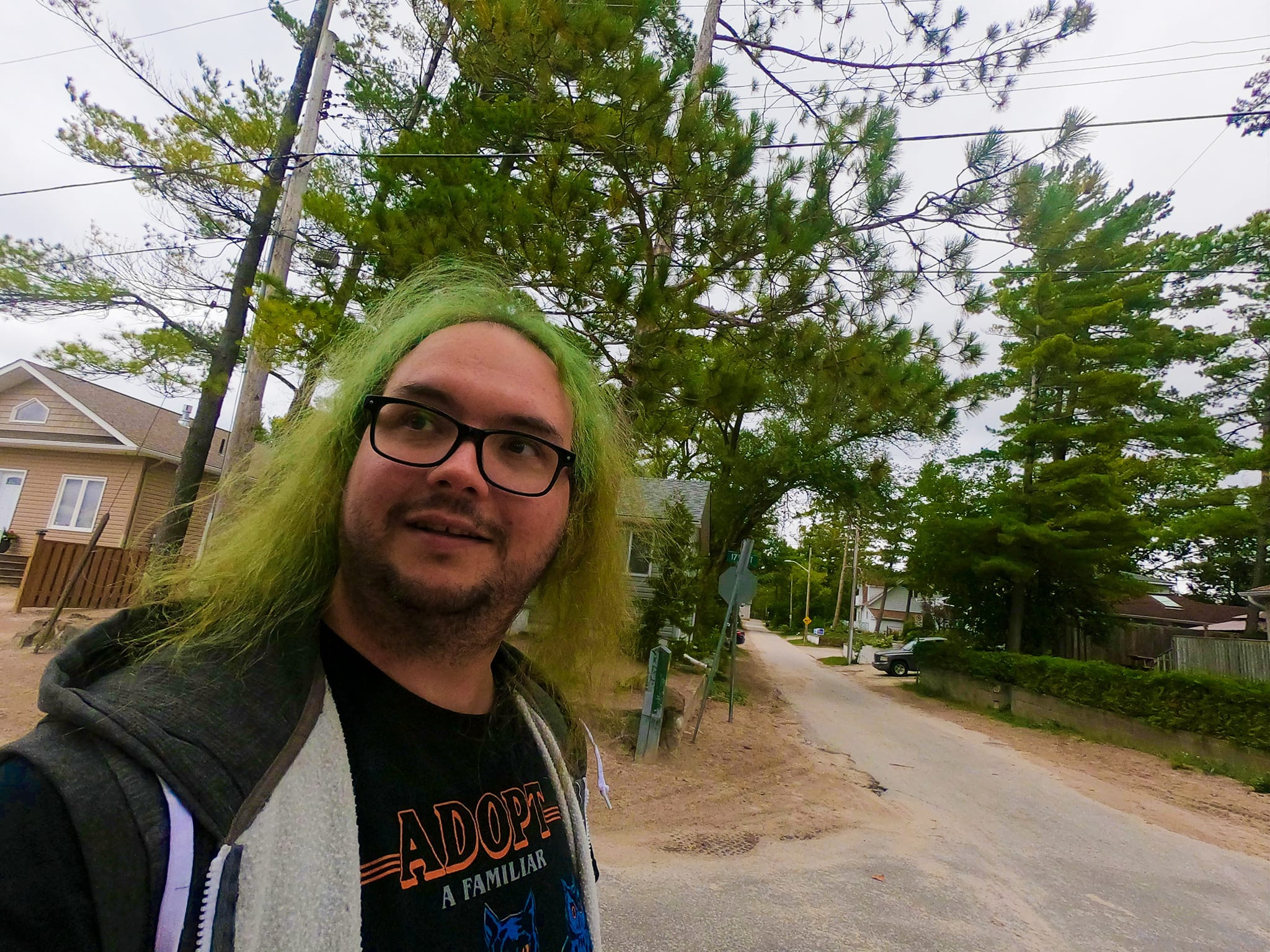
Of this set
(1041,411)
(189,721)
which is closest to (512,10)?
(189,721)

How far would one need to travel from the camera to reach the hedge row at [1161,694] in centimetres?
922

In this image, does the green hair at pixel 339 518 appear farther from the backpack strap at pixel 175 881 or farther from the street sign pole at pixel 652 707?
the street sign pole at pixel 652 707

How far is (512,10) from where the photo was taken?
13.8 ft

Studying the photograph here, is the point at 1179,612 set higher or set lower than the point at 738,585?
higher

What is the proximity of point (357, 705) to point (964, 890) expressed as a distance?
4.87m

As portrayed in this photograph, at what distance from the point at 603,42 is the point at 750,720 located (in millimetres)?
9573

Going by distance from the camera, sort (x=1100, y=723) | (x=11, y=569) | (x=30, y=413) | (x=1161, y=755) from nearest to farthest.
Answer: (x=1161, y=755)
(x=1100, y=723)
(x=11, y=569)
(x=30, y=413)

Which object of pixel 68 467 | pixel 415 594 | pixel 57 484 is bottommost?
pixel 415 594

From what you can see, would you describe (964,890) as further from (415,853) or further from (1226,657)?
(1226,657)

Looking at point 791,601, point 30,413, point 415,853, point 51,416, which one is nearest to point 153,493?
point 51,416

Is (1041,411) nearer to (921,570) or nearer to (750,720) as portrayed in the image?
(921,570)

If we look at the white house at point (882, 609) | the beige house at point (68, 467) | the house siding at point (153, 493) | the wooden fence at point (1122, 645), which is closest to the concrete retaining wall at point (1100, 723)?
the wooden fence at point (1122, 645)

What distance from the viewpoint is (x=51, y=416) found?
52.1 ft

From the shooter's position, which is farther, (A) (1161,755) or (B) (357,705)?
(A) (1161,755)
